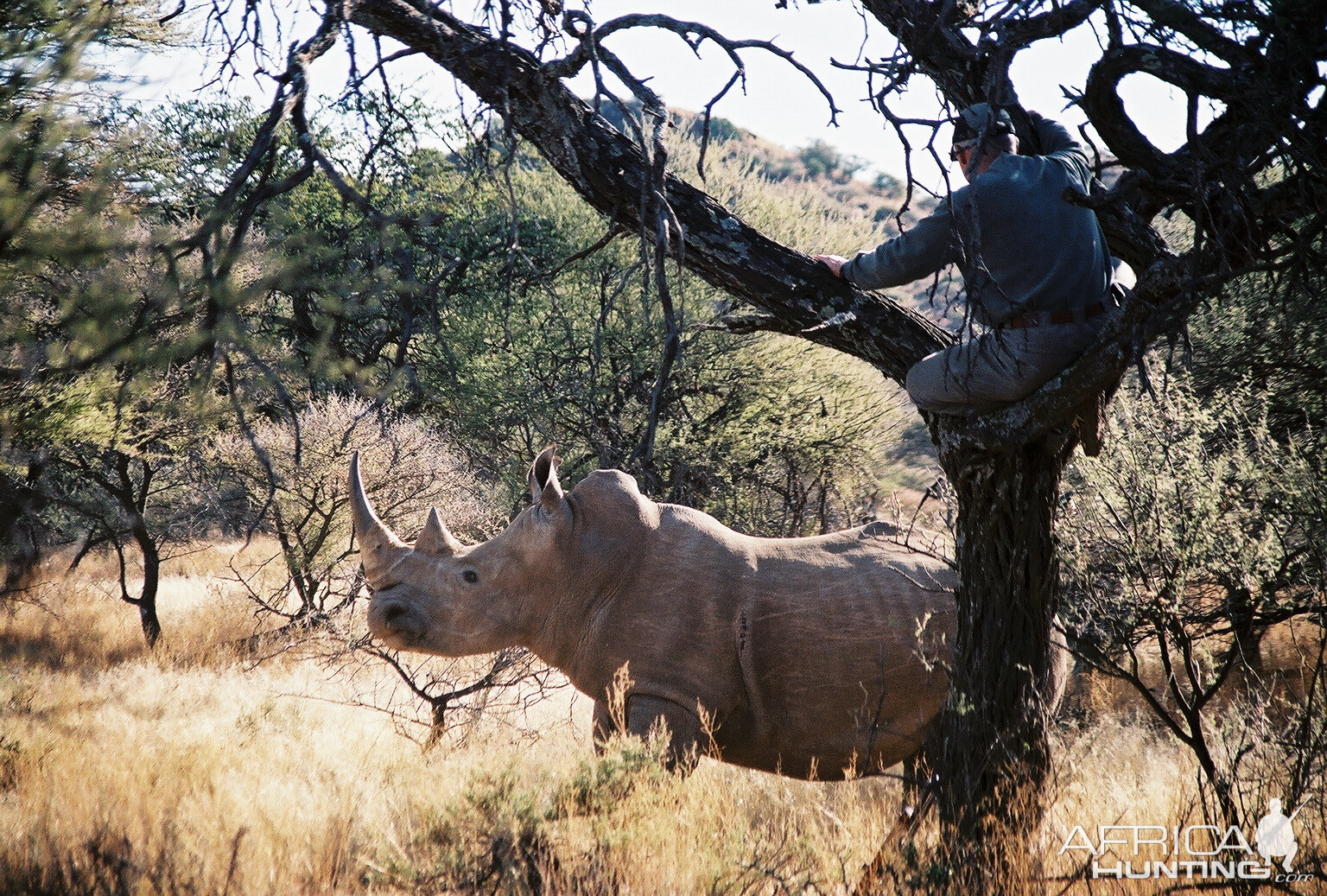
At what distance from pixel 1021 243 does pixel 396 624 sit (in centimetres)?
326

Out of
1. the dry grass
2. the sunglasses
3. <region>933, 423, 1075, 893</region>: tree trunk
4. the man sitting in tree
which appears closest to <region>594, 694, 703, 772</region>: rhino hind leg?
the dry grass

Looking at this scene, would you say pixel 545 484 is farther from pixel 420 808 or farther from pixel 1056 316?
pixel 1056 316

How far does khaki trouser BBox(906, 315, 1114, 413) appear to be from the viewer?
331cm

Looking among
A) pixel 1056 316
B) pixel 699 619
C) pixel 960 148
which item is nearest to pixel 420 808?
pixel 699 619

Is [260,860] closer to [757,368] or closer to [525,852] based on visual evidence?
[525,852]

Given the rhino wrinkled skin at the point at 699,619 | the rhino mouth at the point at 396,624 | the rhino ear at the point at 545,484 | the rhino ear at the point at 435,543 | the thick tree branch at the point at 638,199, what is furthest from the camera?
the rhino ear at the point at 435,543

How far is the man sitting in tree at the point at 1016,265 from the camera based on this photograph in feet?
10.8

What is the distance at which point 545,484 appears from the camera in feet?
16.0

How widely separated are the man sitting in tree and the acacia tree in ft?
0.40

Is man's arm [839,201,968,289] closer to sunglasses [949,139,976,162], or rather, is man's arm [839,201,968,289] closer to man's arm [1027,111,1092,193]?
sunglasses [949,139,976,162]

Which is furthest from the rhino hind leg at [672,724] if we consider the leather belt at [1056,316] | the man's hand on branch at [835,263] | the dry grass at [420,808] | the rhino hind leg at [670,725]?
the leather belt at [1056,316]

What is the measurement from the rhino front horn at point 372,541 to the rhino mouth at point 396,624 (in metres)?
0.25

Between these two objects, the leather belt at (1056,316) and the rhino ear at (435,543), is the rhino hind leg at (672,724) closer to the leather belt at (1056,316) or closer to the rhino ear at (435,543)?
the rhino ear at (435,543)

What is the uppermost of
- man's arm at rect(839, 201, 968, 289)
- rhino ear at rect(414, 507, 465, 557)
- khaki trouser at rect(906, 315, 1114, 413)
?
man's arm at rect(839, 201, 968, 289)
